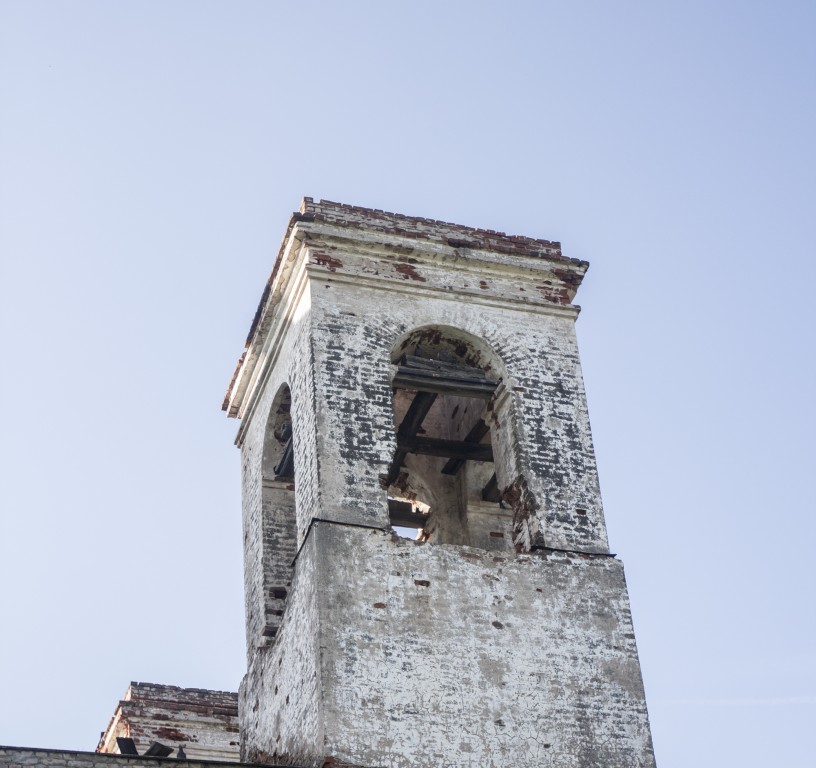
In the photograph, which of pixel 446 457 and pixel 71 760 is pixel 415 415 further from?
pixel 71 760

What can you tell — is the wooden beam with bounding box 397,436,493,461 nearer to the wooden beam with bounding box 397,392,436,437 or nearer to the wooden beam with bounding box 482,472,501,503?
the wooden beam with bounding box 397,392,436,437

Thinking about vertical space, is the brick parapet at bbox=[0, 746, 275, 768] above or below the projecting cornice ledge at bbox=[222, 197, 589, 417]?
below

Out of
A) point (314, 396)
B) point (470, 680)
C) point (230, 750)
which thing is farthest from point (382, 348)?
point (230, 750)

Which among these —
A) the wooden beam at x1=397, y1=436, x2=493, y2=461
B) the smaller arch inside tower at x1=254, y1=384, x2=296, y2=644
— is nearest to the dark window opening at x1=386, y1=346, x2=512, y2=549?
the wooden beam at x1=397, y1=436, x2=493, y2=461

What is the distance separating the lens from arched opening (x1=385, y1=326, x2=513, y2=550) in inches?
588

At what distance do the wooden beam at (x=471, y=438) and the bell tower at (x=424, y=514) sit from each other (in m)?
0.02

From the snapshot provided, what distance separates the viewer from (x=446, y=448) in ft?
52.1

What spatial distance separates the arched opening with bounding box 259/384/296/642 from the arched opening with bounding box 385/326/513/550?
1096mm

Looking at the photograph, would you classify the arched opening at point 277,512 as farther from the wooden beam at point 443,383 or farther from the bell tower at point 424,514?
the wooden beam at point 443,383

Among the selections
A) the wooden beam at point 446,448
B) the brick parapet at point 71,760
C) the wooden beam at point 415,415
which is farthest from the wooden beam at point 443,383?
the brick parapet at point 71,760

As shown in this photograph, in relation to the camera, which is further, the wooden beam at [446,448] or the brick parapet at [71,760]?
the wooden beam at [446,448]

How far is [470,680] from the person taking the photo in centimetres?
1273

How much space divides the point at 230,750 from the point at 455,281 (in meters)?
6.17

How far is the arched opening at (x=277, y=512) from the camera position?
1477cm
